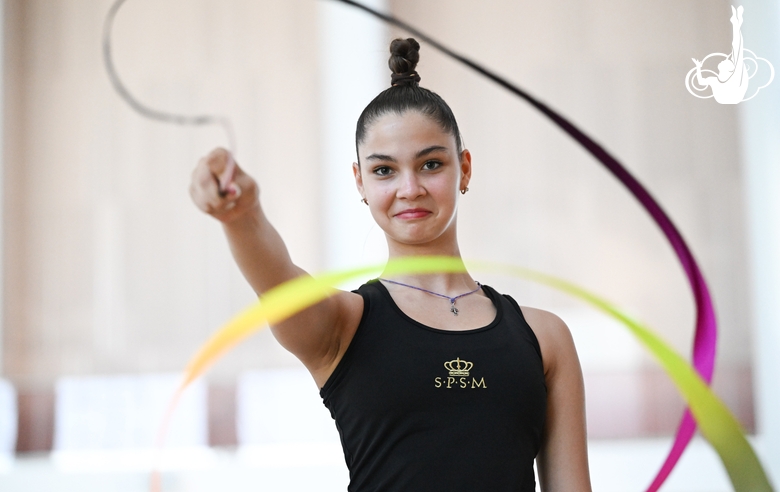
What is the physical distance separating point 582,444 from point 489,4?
154cm

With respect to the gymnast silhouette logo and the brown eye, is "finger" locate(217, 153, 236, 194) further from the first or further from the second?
the gymnast silhouette logo

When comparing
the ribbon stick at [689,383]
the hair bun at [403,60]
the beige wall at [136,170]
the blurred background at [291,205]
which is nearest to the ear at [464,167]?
the hair bun at [403,60]

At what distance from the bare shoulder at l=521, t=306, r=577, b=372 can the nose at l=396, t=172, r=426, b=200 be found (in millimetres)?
219

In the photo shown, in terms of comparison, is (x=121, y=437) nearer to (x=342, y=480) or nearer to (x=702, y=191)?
(x=342, y=480)

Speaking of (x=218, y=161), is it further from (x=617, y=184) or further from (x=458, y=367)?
(x=617, y=184)

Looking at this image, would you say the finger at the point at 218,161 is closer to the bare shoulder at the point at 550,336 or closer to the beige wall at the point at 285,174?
the bare shoulder at the point at 550,336

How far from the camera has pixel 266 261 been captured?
69cm

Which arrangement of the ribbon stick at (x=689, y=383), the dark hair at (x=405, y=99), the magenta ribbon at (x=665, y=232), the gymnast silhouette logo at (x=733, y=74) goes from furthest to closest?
the gymnast silhouette logo at (x=733, y=74)
the dark hair at (x=405, y=99)
the magenta ribbon at (x=665, y=232)
the ribbon stick at (x=689, y=383)

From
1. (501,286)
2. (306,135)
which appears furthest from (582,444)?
(306,135)

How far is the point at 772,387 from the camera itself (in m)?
1.86

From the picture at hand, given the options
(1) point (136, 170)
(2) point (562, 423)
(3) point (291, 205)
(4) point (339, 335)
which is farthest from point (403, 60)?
(1) point (136, 170)

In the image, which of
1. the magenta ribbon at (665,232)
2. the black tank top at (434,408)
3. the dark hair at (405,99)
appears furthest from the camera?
the dark hair at (405,99)

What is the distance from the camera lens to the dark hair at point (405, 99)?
2.93ft

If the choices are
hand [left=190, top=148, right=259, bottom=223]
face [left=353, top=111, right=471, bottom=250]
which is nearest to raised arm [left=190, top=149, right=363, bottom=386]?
hand [left=190, top=148, right=259, bottom=223]
